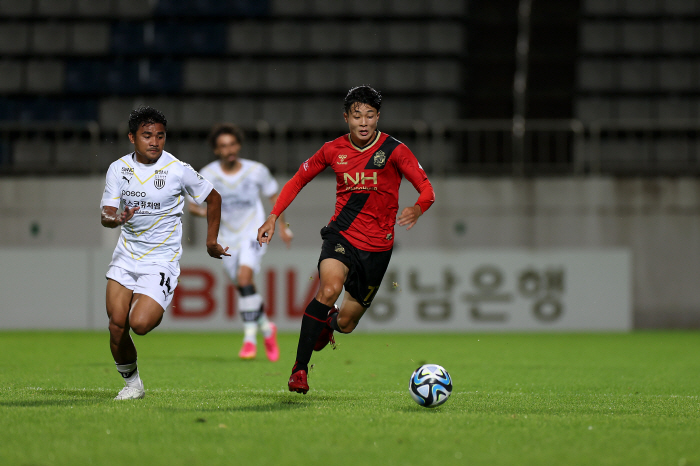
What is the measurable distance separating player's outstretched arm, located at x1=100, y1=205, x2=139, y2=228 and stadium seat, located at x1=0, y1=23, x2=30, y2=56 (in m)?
14.1

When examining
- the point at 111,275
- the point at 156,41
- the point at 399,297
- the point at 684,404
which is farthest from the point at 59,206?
the point at 684,404

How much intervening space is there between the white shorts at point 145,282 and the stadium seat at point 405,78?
42.9ft

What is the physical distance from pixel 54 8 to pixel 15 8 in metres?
0.82

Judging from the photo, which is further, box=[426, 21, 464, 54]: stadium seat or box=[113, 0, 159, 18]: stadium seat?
box=[113, 0, 159, 18]: stadium seat

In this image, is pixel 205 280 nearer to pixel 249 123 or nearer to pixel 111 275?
pixel 249 123

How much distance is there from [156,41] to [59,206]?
393cm

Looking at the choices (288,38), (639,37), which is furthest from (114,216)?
(639,37)

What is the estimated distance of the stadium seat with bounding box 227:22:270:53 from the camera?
60.8ft

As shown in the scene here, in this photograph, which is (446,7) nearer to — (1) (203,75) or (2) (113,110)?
(1) (203,75)

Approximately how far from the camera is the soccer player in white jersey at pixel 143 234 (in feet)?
19.1

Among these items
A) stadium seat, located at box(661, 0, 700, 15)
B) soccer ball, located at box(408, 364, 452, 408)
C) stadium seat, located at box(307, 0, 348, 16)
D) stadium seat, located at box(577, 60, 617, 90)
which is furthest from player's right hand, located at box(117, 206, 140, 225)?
stadium seat, located at box(661, 0, 700, 15)

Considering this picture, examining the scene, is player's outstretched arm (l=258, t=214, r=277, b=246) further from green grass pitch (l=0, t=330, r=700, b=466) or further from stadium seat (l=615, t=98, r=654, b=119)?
stadium seat (l=615, t=98, r=654, b=119)

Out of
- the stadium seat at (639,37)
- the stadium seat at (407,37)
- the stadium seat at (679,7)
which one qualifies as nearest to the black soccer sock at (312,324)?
the stadium seat at (407,37)

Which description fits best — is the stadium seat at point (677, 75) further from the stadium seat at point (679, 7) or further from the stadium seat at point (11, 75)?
the stadium seat at point (11, 75)
